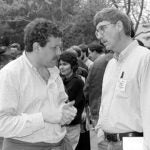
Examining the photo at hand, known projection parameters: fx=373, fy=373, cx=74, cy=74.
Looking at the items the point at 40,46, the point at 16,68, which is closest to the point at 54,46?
the point at 40,46

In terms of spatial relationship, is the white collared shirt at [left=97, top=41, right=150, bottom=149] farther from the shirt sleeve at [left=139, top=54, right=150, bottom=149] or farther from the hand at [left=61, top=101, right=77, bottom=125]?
the hand at [left=61, top=101, right=77, bottom=125]

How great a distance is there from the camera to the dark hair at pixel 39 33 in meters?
2.90

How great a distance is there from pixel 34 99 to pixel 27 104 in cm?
6

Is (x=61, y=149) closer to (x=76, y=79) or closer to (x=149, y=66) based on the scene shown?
(x=149, y=66)

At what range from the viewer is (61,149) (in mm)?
3055

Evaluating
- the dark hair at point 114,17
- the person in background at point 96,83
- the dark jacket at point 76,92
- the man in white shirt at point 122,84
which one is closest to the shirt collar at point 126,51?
the man in white shirt at point 122,84

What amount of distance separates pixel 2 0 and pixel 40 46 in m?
28.2

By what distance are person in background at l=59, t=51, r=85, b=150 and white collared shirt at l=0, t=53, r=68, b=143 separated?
1.86 metres

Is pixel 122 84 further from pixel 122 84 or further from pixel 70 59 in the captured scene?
pixel 70 59

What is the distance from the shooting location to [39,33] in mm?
2900

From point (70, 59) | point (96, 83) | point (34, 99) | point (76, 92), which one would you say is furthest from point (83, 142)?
point (34, 99)

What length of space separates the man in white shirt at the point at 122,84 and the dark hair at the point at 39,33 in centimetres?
57

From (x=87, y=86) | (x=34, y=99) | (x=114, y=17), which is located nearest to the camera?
(x=34, y=99)

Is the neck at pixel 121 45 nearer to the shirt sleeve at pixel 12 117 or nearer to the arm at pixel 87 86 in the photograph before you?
the shirt sleeve at pixel 12 117
